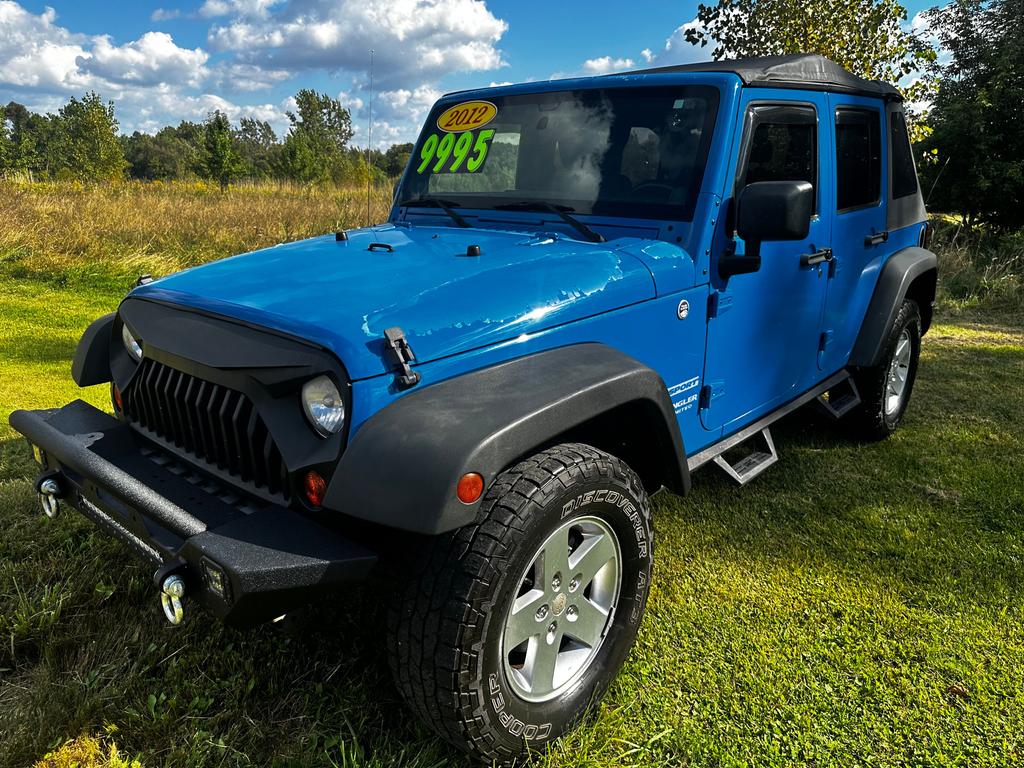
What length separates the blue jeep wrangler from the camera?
1.67m

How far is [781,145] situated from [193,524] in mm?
2549

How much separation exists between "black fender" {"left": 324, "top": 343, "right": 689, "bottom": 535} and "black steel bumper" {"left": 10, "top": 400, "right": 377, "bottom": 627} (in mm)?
160

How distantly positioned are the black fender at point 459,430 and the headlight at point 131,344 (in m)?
1.21

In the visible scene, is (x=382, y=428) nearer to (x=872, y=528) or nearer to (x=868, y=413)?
(x=872, y=528)

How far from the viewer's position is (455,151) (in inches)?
127

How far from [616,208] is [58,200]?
37.0 feet

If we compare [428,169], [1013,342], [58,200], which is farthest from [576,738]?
[58,200]

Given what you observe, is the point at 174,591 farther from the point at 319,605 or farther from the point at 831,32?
→ the point at 831,32

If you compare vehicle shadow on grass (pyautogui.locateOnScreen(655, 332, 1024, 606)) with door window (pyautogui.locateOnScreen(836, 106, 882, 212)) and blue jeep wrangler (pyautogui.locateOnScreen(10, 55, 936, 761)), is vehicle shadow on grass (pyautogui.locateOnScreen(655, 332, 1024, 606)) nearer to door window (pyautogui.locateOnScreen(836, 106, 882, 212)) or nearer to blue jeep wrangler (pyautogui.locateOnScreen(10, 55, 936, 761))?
blue jeep wrangler (pyautogui.locateOnScreen(10, 55, 936, 761))

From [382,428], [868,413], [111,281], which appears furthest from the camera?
[111,281]

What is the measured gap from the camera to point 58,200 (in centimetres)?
1101

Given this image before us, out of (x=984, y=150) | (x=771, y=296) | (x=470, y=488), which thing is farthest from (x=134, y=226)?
(x=984, y=150)

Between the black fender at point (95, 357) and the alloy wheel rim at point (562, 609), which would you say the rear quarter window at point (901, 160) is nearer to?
the alloy wheel rim at point (562, 609)

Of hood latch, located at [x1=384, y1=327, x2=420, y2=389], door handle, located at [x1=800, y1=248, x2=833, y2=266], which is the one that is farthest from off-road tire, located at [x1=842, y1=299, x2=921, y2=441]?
hood latch, located at [x1=384, y1=327, x2=420, y2=389]
